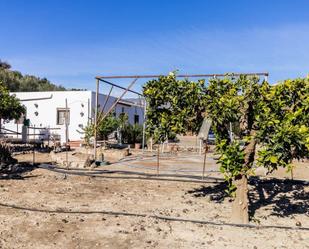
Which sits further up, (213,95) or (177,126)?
(213,95)

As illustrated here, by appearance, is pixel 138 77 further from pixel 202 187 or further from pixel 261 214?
pixel 261 214

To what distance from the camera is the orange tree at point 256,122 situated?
236 inches

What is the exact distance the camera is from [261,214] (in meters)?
7.90

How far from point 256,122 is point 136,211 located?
124 inches

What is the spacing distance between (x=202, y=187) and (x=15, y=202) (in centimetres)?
524

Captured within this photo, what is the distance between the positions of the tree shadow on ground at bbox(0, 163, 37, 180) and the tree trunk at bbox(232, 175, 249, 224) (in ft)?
23.7

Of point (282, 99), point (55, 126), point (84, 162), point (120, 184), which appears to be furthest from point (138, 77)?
point (55, 126)

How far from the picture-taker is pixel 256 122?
266 inches

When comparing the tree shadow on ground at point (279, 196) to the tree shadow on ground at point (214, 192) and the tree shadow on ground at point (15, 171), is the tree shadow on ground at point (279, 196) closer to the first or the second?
the tree shadow on ground at point (214, 192)

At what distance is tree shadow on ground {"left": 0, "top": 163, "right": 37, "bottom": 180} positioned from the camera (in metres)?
11.8

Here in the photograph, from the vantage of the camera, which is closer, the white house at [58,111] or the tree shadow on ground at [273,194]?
the tree shadow on ground at [273,194]

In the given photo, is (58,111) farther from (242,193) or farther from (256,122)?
(256,122)

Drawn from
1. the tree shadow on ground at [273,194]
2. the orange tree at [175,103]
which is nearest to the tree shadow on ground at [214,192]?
the tree shadow on ground at [273,194]

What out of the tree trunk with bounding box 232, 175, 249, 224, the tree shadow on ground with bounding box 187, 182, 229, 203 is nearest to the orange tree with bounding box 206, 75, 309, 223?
Answer: the tree trunk with bounding box 232, 175, 249, 224
